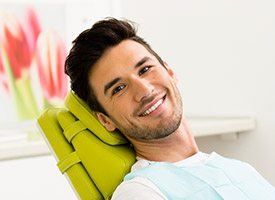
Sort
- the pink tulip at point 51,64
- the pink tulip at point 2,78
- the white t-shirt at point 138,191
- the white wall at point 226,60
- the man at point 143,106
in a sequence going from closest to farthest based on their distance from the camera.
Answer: the white t-shirt at point 138,191
the man at point 143,106
the white wall at point 226,60
the pink tulip at point 2,78
the pink tulip at point 51,64

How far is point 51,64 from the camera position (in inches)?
103

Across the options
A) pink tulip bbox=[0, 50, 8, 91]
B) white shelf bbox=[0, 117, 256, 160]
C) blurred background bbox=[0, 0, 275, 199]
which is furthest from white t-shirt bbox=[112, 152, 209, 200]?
pink tulip bbox=[0, 50, 8, 91]

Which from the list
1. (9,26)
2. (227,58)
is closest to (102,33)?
(227,58)

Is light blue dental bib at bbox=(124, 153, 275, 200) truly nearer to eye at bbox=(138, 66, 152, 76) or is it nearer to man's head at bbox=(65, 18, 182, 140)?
man's head at bbox=(65, 18, 182, 140)

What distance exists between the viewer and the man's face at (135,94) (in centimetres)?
133

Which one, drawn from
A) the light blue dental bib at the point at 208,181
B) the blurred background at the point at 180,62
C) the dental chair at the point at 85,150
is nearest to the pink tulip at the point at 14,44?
the blurred background at the point at 180,62

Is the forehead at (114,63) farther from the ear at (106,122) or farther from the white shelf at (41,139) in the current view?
the white shelf at (41,139)

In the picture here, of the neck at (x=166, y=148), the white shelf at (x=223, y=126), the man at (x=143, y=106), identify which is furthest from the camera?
the white shelf at (x=223, y=126)

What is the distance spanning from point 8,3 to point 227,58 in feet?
4.00

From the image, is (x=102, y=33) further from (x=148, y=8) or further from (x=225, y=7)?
(x=148, y=8)

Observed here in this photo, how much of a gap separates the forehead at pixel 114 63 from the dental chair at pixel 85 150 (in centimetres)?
10

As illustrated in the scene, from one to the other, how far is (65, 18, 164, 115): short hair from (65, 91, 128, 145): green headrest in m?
0.02

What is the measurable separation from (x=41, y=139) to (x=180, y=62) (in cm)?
113

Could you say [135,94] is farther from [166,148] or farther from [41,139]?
[41,139]
